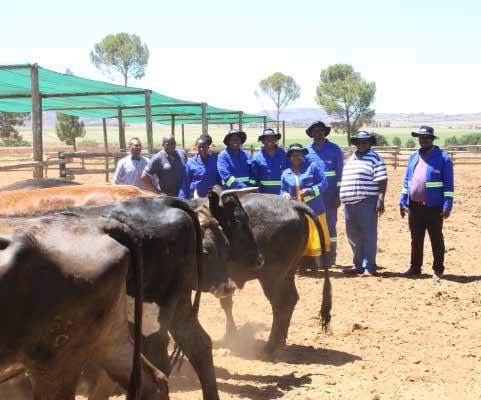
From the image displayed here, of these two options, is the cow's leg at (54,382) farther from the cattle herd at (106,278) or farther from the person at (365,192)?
the person at (365,192)

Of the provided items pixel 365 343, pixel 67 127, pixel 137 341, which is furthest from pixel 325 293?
pixel 67 127

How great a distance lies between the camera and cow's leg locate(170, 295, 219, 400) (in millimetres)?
4945

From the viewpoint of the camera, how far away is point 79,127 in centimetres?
5366

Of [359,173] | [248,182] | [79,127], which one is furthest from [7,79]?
[79,127]

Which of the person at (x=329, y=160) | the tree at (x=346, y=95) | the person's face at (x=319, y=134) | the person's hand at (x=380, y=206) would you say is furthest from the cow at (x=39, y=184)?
the tree at (x=346, y=95)

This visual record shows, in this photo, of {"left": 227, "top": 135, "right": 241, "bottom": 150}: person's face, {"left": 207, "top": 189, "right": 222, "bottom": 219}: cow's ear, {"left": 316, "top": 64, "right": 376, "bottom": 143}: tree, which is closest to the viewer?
{"left": 207, "top": 189, "right": 222, "bottom": 219}: cow's ear

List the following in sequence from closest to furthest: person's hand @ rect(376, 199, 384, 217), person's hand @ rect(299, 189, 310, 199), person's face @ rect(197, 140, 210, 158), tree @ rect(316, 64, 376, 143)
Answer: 1. person's face @ rect(197, 140, 210, 158)
2. person's hand @ rect(299, 189, 310, 199)
3. person's hand @ rect(376, 199, 384, 217)
4. tree @ rect(316, 64, 376, 143)

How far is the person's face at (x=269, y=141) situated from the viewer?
30.4 feet

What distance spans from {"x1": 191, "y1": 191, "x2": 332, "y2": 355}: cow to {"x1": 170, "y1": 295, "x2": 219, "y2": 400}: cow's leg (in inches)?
64.4

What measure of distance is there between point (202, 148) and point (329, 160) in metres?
2.30

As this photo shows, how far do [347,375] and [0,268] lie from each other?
3.77m

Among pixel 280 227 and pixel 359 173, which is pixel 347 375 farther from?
pixel 359 173

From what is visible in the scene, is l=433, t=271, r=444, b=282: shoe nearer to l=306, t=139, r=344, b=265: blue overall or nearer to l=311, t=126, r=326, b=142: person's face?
l=306, t=139, r=344, b=265: blue overall

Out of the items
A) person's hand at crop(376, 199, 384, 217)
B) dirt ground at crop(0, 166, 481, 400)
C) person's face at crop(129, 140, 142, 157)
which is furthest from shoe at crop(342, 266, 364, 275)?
person's face at crop(129, 140, 142, 157)
